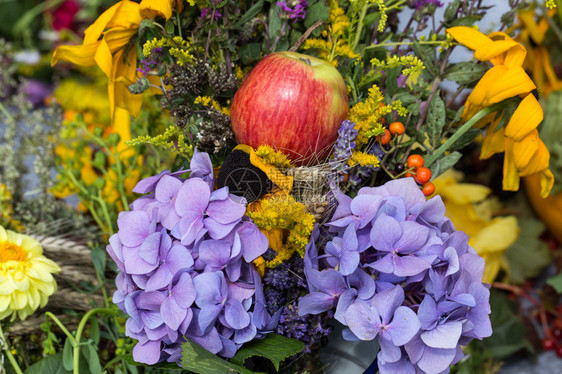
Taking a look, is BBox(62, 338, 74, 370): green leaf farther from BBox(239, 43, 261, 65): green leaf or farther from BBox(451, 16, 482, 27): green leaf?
BBox(451, 16, 482, 27): green leaf

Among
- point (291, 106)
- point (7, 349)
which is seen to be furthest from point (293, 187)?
point (7, 349)

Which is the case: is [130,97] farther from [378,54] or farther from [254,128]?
[378,54]

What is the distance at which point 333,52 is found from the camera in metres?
0.58

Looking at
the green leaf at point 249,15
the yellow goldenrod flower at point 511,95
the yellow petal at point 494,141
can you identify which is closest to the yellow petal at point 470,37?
the yellow goldenrod flower at point 511,95

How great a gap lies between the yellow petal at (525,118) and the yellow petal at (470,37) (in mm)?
78

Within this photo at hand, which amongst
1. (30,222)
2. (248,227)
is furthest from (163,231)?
(30,222)

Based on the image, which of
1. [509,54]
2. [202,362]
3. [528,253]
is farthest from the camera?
[528,253]

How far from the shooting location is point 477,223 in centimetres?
96

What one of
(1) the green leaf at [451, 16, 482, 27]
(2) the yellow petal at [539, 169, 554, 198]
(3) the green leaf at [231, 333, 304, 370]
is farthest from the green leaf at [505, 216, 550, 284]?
(3) the green leaf at [231, 333, 304, 370]

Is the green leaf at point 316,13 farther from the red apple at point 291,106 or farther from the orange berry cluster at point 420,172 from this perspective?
the orange berry cluster at point 420,172

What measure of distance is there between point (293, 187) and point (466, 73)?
0.26 m

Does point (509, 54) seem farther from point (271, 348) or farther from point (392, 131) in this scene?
point (271, 348)

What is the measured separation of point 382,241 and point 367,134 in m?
0.12

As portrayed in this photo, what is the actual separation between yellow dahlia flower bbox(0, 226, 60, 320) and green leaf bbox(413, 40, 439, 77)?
51 centimetres
